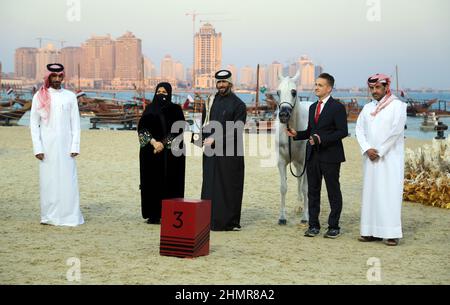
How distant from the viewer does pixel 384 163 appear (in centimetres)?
855

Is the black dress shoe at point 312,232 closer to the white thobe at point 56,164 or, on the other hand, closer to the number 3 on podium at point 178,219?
Result: the number 3 on podium at point 178,219

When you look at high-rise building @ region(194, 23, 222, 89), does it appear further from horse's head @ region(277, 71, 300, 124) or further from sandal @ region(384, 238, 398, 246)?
sandal @ region(384, 238, 398, 246)

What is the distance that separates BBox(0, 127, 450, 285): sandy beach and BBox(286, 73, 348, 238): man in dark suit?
0.48 m

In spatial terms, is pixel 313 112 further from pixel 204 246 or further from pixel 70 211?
pixel 70 211

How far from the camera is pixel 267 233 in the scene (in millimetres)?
9320

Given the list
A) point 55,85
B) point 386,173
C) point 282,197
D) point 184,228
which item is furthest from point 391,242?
point 55,85

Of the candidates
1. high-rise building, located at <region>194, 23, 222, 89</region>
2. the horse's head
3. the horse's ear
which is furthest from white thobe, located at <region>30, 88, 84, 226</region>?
high-rise building, located at <region>194, 23, 222, 89</region>

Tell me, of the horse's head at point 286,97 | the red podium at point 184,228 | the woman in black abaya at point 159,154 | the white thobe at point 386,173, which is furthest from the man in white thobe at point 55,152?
the white thobe at point 386,173

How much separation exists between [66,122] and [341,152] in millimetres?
3894

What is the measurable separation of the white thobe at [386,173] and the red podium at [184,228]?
2.25 m

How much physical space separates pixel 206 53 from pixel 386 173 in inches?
3173

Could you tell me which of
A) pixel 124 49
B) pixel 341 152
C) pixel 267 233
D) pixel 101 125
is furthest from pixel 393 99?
pixel 124 49

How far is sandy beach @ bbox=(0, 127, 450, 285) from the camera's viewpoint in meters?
6.76

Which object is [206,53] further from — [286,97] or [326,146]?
[326,146]
